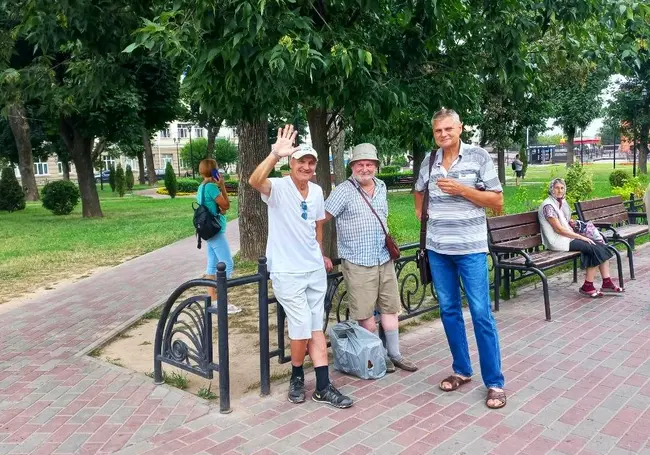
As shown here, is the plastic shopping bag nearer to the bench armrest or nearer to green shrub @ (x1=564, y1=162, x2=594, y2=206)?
the bench armrest

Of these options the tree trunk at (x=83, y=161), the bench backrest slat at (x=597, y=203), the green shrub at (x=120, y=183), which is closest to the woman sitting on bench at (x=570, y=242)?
the bench backrest slat at (x=597, y=203)

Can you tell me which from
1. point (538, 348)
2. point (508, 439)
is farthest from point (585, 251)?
point (508, 439)

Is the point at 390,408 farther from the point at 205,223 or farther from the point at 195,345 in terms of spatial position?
the point at 205,223

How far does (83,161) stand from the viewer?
20.8 meters

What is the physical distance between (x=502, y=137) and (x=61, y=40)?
22.7 metres

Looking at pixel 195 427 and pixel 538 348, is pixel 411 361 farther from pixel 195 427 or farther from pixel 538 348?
pixel 195 427

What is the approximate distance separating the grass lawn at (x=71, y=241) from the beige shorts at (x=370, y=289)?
5.49 m

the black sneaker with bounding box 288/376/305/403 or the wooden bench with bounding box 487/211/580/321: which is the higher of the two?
the wooden bench with bounding box 487/211/580/321

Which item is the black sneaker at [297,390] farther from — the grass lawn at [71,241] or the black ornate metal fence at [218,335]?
the grass lawn at [71,241]

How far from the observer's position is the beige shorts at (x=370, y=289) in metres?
4.41

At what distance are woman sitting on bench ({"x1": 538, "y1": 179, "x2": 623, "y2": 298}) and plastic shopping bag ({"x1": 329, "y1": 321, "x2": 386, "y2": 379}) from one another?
3.42 m

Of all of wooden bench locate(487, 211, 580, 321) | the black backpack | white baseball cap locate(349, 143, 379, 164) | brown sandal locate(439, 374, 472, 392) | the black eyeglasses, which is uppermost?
white baseball cap locate(349, 143, 379, 164)

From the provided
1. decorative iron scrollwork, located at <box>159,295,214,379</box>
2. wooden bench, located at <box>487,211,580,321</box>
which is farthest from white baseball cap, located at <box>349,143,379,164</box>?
wooden bench, located at <box>487,211,580,321</box>

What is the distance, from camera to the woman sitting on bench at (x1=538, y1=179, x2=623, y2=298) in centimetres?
680
